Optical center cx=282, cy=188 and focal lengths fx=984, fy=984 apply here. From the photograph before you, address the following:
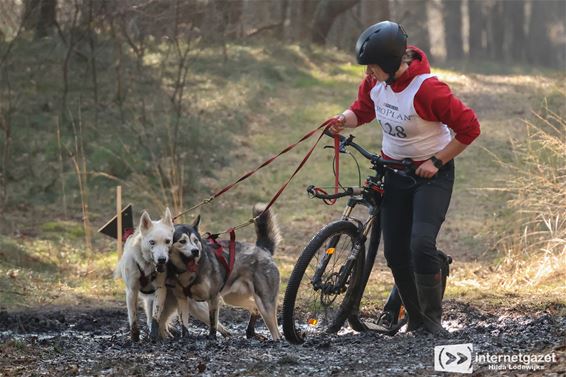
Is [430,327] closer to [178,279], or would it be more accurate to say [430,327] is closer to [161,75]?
[178,279]

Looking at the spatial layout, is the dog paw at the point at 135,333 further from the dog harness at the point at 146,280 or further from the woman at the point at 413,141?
the woman at the point at 413,141

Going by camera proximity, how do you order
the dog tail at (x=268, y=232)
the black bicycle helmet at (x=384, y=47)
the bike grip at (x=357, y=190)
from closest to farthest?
the black bicycle helmet at (x=384, y=47) → the bike grip at (x=357, y=190) → the dog tail at (x=268, y=232)

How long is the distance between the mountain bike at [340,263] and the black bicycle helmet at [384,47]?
62 centimetres

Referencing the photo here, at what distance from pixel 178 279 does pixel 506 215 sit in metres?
6.06

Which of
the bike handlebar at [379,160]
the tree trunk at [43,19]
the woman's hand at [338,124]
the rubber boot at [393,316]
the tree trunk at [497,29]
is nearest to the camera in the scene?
the bike handlebar at [379,160]

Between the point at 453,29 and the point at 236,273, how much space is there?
5874 centimetres

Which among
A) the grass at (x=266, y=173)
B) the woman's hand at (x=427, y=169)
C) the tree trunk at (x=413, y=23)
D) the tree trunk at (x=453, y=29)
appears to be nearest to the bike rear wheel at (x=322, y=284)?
the woman's hand at (x=427, y=169)

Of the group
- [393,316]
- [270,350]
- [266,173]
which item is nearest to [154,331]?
[270,350]

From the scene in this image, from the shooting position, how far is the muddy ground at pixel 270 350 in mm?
5355

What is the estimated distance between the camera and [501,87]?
24172 millimetres

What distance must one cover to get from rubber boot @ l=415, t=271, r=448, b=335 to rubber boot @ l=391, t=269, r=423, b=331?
0.15m

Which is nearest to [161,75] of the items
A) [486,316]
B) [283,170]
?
[283,170]

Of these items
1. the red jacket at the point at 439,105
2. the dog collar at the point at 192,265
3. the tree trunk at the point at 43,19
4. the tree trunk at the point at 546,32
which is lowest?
the tree trunk at the point at 546,32

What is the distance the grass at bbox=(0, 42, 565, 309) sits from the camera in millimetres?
9273
